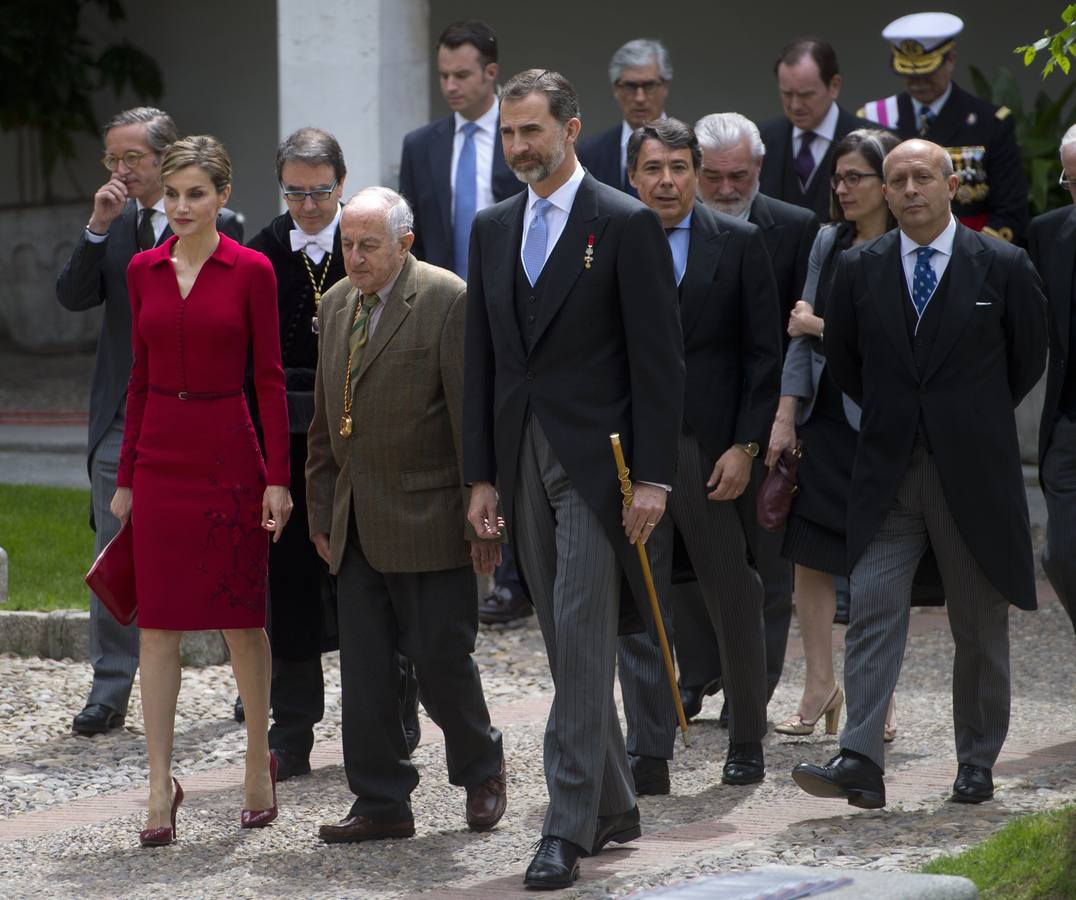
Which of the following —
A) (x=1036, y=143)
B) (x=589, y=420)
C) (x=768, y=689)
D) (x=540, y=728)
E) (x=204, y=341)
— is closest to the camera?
(x=589, y=420)

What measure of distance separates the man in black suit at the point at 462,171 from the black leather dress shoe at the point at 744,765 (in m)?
2.85

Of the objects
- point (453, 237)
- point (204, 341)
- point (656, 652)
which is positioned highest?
point (453, 237)

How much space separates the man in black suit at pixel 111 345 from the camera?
7.05m

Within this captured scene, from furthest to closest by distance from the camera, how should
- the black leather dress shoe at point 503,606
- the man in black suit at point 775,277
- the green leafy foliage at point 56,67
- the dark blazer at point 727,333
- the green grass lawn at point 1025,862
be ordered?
the green leafy foliage at point 56,67
the black leather dress shoe at point 503,606
the man in black suit at point 775,277
the dark blazer at point 727,333
the green grass lawn at point 1025,862

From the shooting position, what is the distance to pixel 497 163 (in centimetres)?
914

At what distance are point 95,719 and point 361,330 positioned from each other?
2.25 meters

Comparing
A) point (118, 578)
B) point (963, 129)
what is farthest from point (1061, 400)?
point (118, 578)

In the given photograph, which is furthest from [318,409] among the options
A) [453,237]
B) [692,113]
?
[692,113]

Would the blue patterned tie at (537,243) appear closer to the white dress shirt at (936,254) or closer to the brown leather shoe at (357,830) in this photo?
the white dress shirt at (936,254)

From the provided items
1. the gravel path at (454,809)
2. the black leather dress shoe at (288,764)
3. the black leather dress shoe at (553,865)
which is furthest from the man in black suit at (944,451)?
the black leather dress shoe at (288,764)

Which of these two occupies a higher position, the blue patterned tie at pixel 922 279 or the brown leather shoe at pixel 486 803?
the blue patterned tie at pixel 922 279

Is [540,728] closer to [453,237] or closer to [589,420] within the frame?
[589,420]

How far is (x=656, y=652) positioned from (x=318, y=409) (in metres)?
1.28

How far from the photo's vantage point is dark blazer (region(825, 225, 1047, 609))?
5.74 metres
